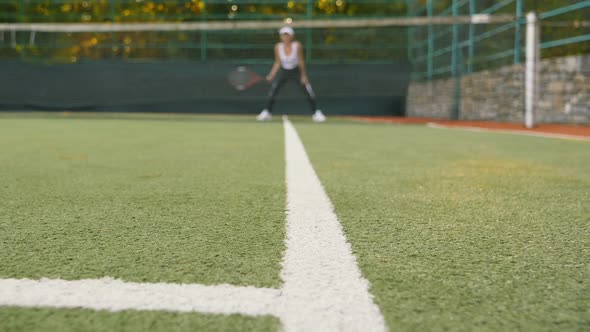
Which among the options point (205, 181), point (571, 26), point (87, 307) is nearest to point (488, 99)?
point (571, 26)

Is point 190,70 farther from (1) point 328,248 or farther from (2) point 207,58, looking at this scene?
(1) point 328,248

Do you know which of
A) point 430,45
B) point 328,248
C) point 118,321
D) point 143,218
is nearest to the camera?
point 118,321

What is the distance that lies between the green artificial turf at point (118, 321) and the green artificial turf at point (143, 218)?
8.4 inches

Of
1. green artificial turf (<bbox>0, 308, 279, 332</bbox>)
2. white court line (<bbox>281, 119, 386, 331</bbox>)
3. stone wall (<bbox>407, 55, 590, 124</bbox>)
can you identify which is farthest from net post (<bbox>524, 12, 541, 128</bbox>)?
green artificial turf (<bbox>0, 308, 279, 332</bbox>)

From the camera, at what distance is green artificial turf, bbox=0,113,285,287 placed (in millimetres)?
1417

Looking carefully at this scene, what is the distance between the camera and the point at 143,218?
6.61ft

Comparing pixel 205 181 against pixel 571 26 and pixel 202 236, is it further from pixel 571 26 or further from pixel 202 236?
pixel 571 26

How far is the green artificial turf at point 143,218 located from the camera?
142 cm

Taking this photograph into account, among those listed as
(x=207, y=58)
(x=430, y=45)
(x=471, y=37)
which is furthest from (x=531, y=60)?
(x=207, y=58)

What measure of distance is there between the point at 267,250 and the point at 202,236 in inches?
9.9

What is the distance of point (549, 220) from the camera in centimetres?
203

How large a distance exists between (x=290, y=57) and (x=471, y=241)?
1094cm

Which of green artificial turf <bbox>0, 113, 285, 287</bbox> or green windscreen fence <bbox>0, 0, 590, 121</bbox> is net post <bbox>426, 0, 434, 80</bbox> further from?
green artificial turf <bbox>0, 113, 285, 287</bbox>

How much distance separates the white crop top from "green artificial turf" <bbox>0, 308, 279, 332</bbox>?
Result: 11.4 meters
